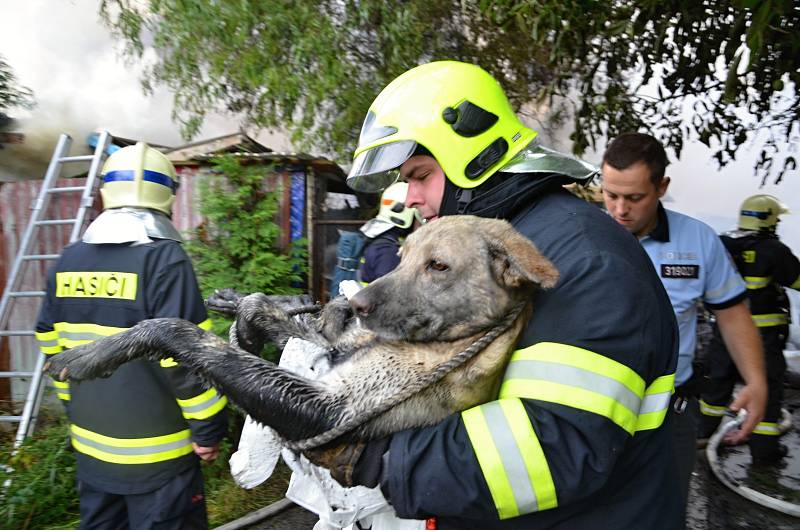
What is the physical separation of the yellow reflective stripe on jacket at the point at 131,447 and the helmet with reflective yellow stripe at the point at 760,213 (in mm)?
6547

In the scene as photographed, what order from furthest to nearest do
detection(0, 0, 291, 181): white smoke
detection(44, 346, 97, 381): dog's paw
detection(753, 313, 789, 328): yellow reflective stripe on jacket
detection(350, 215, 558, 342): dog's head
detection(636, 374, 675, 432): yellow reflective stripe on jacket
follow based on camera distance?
detection(0, 0, 291, 181): white smoke, detection(753, 313, 789, 328): yellow reflective stripe on jacket, detection(44, 346, 97, 381): dog's paw, detection(350, 215, 558, 342): dog's head, detection(636, 374, 675, 432): yellow reflective stripe on jacket

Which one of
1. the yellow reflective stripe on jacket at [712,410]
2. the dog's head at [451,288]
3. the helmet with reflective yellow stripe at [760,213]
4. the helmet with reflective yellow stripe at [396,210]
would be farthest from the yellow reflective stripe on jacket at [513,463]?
A: the helmet with reflective yellow stripe at [760,213]

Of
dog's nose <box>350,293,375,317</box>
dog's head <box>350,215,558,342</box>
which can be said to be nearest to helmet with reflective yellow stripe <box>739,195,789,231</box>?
dog's head <box>350,215,558,342</box>

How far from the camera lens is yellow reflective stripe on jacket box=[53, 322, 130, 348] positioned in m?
2.87

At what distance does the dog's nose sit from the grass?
3.66 m

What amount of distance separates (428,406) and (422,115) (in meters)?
0.92

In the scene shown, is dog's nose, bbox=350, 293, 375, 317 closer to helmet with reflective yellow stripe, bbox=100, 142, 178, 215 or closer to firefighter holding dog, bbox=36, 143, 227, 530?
firefighter holding dog, bbox=36, 143, 227, 530

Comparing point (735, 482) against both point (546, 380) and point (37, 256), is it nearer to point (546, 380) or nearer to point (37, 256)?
point (546, 380)

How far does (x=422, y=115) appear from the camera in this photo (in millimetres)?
1797

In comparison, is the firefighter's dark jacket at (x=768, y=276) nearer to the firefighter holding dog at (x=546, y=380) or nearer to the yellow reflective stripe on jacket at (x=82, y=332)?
the firefighter holding dog at (x=546, y=380)

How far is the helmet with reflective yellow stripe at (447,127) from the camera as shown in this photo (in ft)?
5.83

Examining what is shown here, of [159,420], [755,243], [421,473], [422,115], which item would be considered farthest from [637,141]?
[755,243]

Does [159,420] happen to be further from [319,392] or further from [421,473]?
[421,473]

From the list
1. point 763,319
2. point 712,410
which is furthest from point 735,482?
point 763,319
